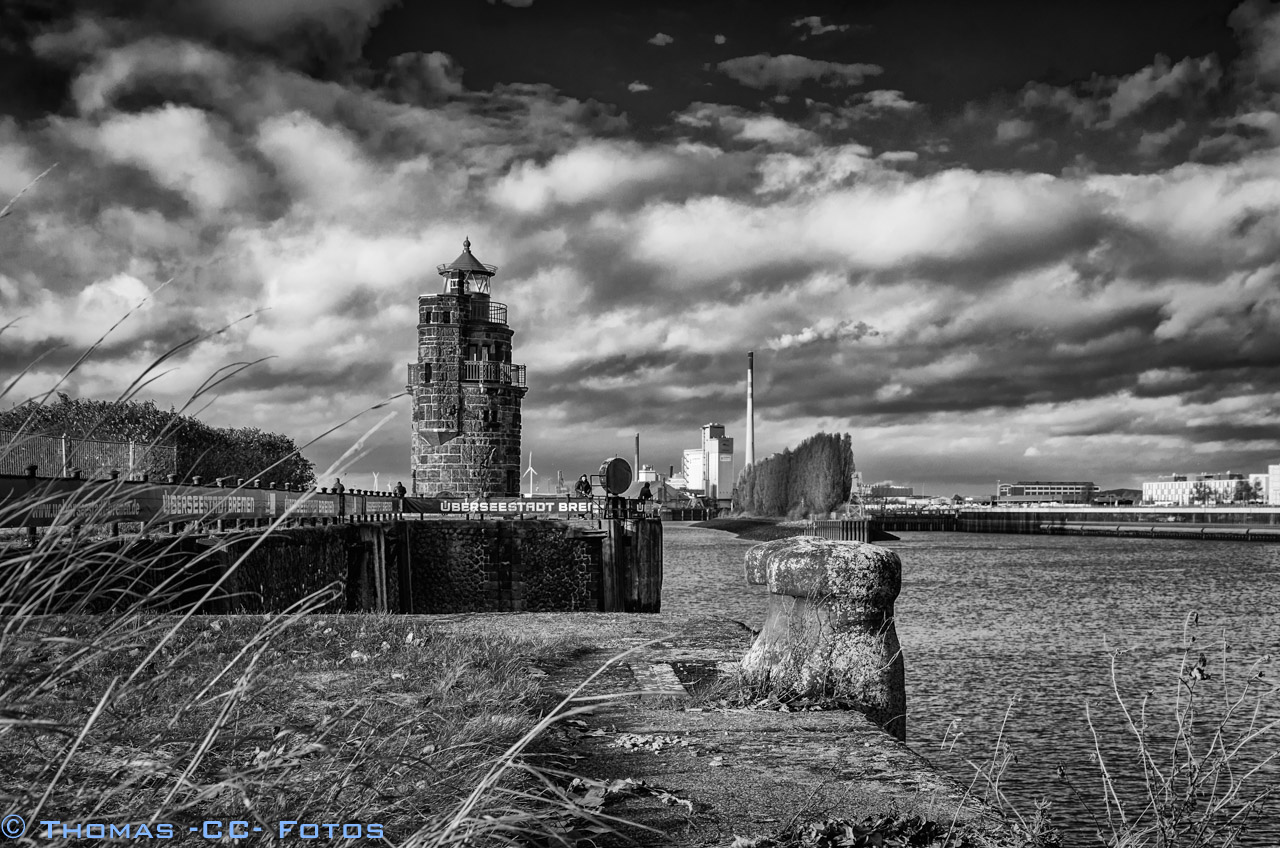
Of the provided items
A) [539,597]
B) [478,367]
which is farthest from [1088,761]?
[478,367]

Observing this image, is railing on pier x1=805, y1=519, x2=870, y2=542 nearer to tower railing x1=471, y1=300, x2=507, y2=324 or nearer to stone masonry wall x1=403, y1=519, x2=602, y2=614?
tower railing x1=471, y1=300, x2=507, y2=324

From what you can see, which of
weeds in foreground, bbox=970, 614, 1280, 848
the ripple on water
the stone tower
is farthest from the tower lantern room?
weeds in foreground, bbox=970, 614, 1280, 848

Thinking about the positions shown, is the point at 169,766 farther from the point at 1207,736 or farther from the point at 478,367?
the point at 478,367

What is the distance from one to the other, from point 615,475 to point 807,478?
7480cm

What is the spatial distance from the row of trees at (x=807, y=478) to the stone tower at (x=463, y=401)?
1920 inches

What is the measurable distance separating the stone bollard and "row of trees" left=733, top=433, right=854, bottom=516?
90.7 meters

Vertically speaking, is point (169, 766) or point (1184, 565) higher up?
point (169, 766)

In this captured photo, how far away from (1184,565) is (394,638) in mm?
49464

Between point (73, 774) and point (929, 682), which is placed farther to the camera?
point (929, 682)

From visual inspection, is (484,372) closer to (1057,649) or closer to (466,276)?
(466,276)

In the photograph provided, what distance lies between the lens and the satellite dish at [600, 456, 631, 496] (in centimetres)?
2467

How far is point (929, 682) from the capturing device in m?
14.9

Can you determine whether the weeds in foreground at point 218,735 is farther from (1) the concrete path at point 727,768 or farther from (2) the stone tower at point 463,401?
(2) the stone tower at point 463,401

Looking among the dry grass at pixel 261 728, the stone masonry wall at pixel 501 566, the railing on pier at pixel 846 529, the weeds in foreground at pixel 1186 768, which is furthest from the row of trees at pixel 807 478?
the dry grass at pixel 261 728
